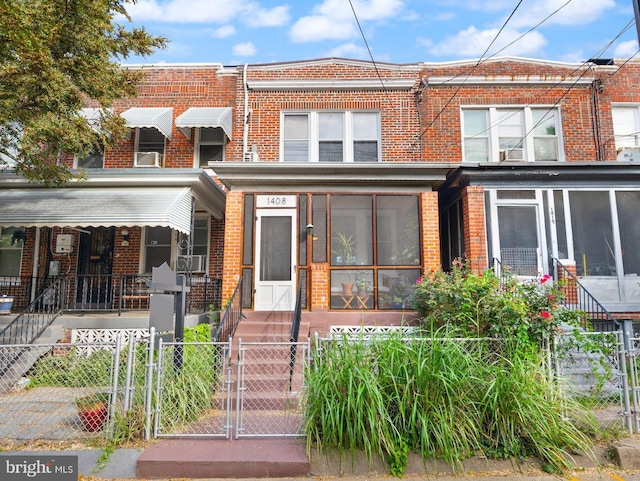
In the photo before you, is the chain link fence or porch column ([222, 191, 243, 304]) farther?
porch column ([222, 191, 243, 304])

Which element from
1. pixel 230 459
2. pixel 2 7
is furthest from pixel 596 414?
pixel 2 7

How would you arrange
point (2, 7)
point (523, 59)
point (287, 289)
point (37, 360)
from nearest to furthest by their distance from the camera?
point (2, 7) → point (37, 360) → point (287, 289) → point (523, 59)

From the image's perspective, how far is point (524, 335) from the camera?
5656mm

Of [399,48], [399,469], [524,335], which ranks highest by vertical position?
[399,48]

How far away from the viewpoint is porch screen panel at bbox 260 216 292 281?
385 inches

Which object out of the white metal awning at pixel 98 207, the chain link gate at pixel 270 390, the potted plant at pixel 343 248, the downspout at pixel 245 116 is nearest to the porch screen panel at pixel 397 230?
the potted plant at pixel 343 248

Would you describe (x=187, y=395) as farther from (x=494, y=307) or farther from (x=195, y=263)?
(x=195, y=263)

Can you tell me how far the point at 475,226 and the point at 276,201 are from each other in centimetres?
465

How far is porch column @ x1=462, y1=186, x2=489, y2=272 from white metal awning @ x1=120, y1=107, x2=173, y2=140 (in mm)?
8412

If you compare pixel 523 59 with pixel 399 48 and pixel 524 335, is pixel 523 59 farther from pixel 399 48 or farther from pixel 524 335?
pixel 524 335

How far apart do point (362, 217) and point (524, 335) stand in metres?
4.95

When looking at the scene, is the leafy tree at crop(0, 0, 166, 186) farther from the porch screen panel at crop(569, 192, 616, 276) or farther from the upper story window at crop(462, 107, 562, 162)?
the porch screen panel at crop(569, 192, 616, 276)

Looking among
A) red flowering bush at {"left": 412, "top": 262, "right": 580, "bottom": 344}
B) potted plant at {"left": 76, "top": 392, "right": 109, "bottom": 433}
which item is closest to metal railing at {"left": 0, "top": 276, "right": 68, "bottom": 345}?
potted plant at {"left": 76, "top": 392, "right": 109, "bottom": 433}

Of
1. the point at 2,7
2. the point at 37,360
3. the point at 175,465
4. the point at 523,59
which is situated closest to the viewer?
the point at 175,465
